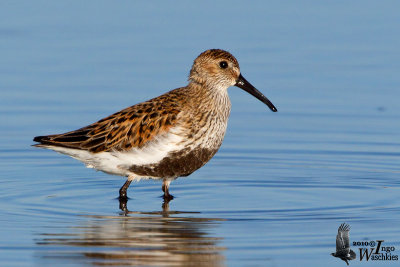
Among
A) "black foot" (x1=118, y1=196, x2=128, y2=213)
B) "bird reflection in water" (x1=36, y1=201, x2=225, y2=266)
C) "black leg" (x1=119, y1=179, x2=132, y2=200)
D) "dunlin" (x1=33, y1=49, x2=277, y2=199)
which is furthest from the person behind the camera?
"black leg" (x1=119, y1=179, x2=132, y2=200)

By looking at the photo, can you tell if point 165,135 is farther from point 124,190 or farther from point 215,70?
point 215,70

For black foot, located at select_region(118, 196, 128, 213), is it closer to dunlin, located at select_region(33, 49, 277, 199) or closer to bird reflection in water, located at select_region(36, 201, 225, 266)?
dunlin, located at select_region(33, 49, 277, 199)

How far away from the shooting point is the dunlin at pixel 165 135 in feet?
52.3

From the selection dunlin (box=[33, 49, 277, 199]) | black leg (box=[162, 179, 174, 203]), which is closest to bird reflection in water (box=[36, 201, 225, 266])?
dunlin (box=[33, 49, 277, 199])

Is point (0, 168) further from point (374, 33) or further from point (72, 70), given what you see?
point (374, 33)

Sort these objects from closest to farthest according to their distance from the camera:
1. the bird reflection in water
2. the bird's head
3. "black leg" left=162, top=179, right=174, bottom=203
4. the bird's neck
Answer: the bird reflection in water, the bird's neck, "black leg" left=162, top=179, right=174, bottom=203, the bird's head

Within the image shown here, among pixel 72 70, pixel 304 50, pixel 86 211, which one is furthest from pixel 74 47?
pixel 86 211

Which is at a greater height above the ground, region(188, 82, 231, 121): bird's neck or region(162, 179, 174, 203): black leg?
region(188, 82, 231, 121): bird's neck

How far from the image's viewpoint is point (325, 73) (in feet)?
77.3

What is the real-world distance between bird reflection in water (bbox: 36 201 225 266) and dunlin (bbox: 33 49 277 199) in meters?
0.91

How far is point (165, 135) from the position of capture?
52.2 feet

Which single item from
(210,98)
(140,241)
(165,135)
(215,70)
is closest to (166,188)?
(165,135)

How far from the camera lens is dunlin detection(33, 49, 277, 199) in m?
15.9

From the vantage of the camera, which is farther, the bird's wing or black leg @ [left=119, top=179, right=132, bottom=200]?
black leg @ [left=119, top=179, right=132, bottom=200]
